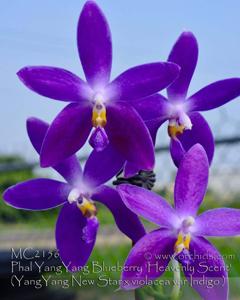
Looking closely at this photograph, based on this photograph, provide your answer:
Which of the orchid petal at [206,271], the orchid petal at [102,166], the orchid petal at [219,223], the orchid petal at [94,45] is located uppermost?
the orchid petal at [94,45]

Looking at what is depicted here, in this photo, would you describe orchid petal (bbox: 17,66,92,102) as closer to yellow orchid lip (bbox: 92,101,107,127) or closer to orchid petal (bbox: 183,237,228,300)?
yellow orchid lip (bbox: 92,101,107,127)

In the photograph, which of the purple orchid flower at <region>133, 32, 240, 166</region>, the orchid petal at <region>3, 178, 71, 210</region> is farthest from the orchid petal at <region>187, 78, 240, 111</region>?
the orchid petal at <region>3, 178, 71, 210</region>

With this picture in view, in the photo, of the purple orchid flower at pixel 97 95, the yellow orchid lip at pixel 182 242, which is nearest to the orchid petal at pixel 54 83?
the purple orchid flower at pixel 97 95

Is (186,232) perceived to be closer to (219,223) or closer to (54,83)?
(219,223)

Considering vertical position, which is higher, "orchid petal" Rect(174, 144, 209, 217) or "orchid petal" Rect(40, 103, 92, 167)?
"orchid petal" Rect(40, 103, 92, 167)

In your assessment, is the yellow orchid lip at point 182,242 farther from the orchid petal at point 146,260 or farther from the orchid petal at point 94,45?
the orchid petal at point 94,45
